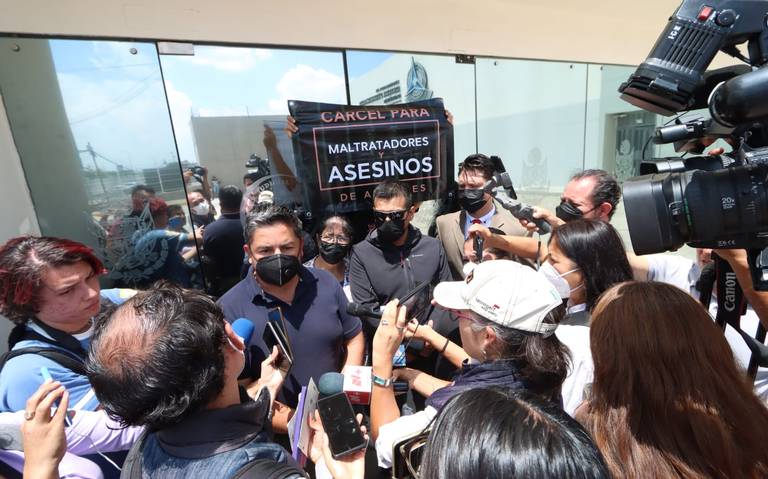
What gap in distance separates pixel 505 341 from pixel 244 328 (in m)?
1.05

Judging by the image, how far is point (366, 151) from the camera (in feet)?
9.83

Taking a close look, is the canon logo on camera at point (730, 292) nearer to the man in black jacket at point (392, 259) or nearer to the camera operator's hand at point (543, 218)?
the camera operator's hand at point (543, 218)

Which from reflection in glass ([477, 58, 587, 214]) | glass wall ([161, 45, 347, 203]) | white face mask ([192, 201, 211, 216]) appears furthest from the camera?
reflection in glass ([477, 58, 587, 214])

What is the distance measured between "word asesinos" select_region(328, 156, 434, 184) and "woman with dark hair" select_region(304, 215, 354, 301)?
0.40 m

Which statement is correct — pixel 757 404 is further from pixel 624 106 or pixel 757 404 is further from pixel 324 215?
pixel 624 106

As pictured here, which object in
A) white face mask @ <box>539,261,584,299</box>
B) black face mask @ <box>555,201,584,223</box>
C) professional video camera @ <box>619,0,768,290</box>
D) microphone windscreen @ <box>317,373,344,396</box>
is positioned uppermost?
professional video camera @ <box>619,0,768,290</box>

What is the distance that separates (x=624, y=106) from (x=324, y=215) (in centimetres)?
464

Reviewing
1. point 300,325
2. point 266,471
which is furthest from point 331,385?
point 266,471

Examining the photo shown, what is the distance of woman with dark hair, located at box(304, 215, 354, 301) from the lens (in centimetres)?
269

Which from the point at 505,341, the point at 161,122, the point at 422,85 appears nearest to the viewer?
the point at 505,341

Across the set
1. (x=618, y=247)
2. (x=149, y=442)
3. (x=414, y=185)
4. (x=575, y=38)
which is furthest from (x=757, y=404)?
(x=575, y=38)

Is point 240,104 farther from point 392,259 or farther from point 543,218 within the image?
point 543,218

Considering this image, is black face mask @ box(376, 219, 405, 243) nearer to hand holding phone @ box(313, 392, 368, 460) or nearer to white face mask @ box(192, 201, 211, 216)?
hand holding phone @ box(313, 392, 368, 460)

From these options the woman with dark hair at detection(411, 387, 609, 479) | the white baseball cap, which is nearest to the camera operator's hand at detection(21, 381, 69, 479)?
the woman with dark hair at detection(411, 387, 609, 479)
